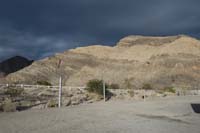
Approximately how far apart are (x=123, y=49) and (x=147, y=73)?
40.9 metres

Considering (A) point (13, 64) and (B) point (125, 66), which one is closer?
(B) point (125, 66)

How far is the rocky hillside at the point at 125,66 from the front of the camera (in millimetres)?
97750

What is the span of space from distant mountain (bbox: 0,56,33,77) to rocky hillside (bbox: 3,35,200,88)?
29600 mm

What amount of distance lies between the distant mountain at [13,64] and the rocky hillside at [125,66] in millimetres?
29600

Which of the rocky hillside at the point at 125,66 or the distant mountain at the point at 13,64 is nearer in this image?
the rocky hillside at the point at 125,66

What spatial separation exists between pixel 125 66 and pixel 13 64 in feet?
200

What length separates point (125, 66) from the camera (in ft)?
375

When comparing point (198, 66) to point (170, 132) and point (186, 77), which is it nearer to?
point (186, 77)

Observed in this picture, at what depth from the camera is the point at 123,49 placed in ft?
470

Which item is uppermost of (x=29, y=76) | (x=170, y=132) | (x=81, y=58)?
(x=81, y=58)

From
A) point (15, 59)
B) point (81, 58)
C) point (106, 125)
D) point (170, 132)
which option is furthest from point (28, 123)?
point (15, 59)

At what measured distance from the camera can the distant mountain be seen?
143 meters

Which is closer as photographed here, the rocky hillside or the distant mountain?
the rocky hillside

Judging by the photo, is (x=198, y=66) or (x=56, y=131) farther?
(x=198, y=66)
